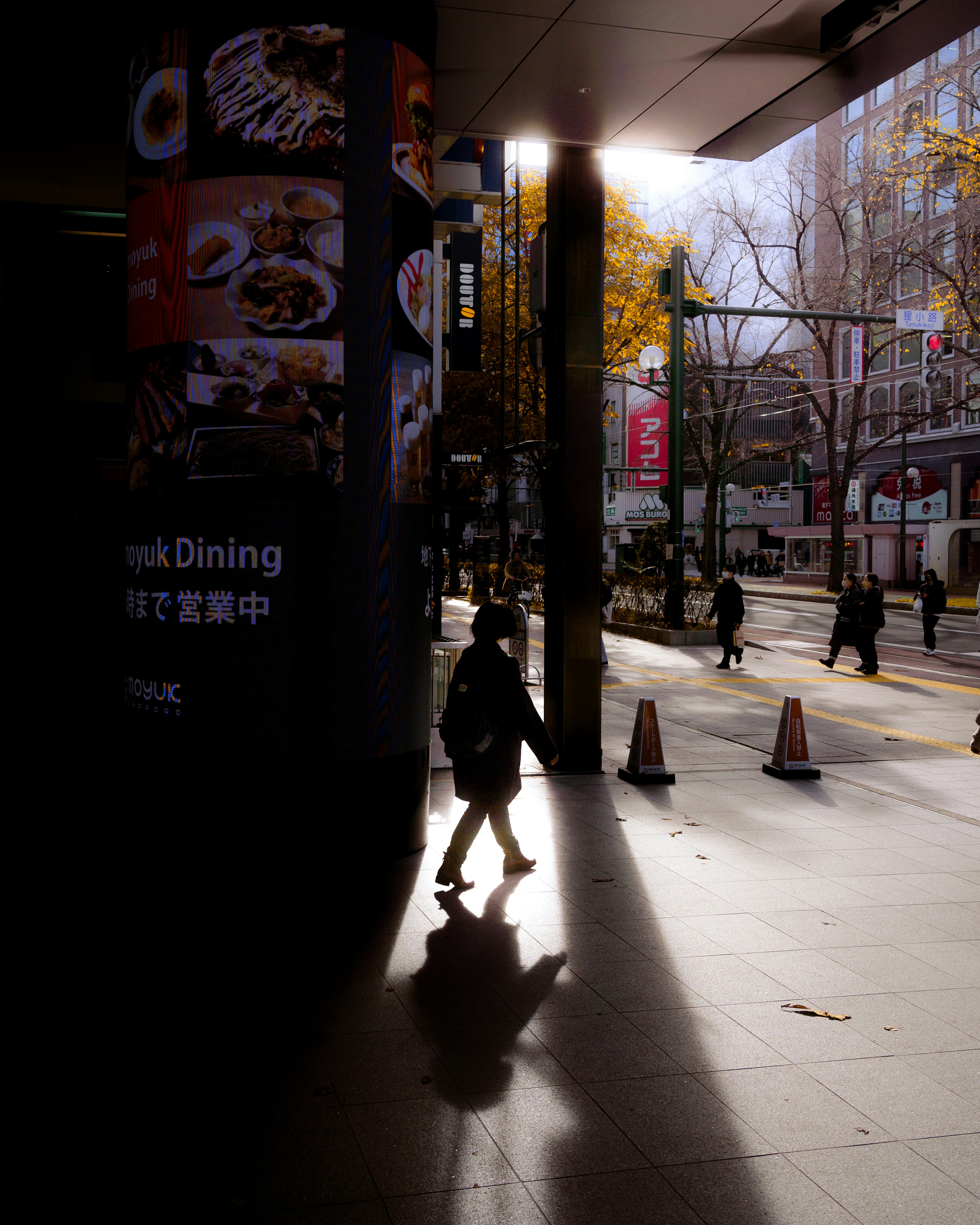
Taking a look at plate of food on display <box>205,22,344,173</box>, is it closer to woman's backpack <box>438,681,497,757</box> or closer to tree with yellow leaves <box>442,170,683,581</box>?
woman's backpack <box>438,681,497,757</box>

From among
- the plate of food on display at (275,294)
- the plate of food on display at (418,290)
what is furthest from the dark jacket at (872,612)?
the plate of food on display at (275,294)

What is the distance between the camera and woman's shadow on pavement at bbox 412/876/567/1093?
13.4 feet

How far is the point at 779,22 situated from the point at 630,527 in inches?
2532

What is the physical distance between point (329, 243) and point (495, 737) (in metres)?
2.95

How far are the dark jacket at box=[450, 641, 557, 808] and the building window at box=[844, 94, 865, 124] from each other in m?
54.0

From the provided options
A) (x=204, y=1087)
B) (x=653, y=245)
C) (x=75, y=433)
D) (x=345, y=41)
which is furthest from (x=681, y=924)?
(x=653, y=245)

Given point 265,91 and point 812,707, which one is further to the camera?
point 812,707

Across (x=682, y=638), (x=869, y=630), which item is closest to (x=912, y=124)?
(x=682, y=638)

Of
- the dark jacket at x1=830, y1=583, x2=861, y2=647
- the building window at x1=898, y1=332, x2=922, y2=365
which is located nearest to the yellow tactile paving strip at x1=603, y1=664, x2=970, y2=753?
the dark jacket at x1=830, y1=583, x2=861, y2=647

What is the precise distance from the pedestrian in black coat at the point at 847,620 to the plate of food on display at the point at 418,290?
44.1 feet

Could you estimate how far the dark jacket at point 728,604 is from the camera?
19.5 metres

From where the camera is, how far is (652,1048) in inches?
166

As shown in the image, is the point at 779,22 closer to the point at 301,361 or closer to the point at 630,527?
the point at 301,361

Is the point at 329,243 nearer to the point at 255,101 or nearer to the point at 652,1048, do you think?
the point at 255,101
